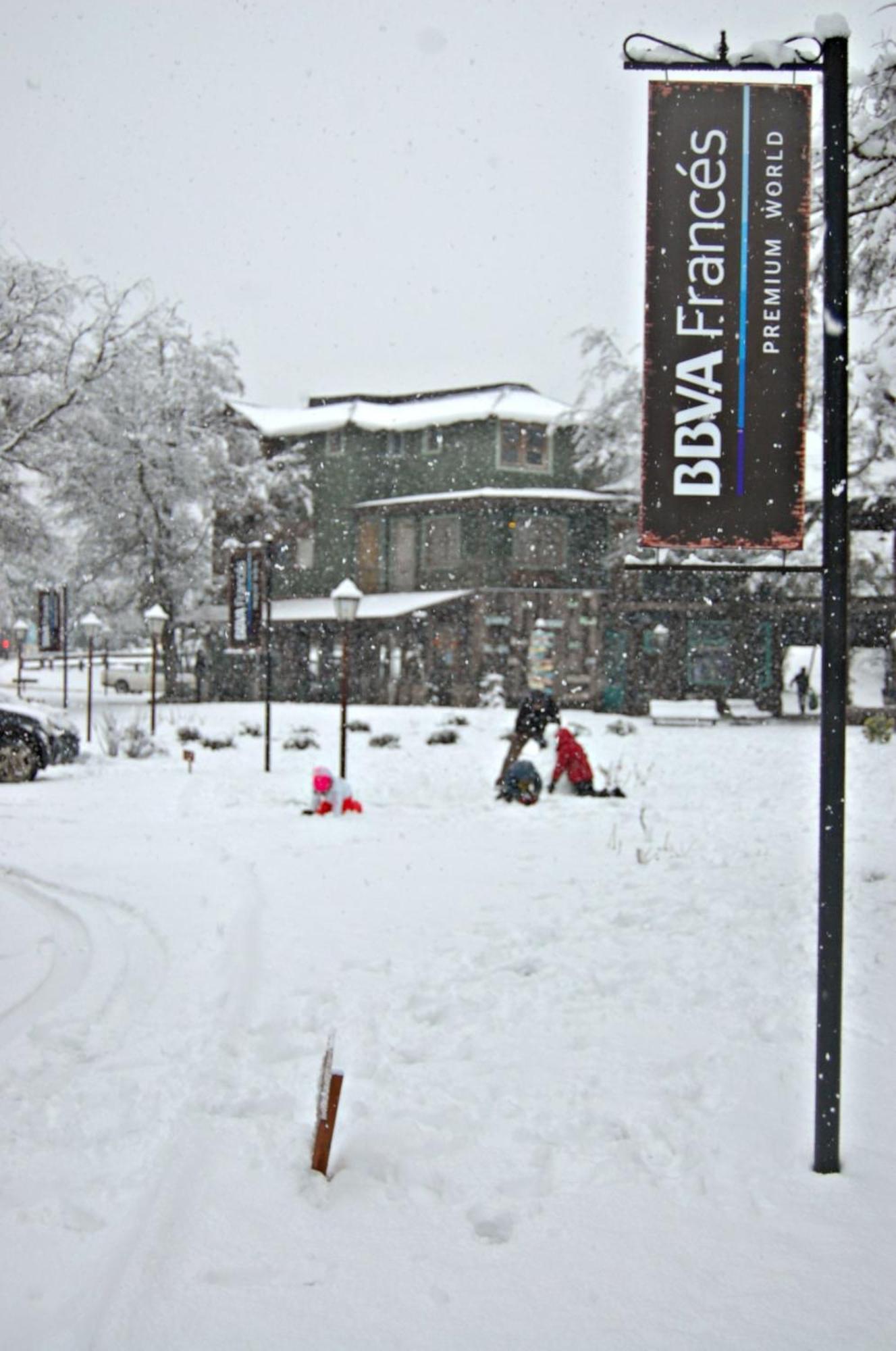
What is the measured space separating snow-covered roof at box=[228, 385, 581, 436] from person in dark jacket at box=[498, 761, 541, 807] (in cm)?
2376

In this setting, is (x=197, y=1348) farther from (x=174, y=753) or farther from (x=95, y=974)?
(x=174, y=753)

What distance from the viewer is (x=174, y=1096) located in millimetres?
4500

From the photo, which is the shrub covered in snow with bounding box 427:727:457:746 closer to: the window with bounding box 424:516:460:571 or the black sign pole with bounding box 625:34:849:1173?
the window with bounding box 424:516:460:571

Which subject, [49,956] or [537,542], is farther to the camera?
[537,542]

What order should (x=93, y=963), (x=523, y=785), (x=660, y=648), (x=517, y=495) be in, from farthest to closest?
(x=660, y=648) < (x=517, y=495) < (x=523, y=785) < (x=93, y=963)

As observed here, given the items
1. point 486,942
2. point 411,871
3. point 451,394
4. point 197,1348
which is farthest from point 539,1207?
point 451,394

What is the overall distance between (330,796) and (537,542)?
79.9ft

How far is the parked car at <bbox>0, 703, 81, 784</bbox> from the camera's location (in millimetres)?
15812

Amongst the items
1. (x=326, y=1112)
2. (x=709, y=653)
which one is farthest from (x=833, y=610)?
(x=709, y=653)

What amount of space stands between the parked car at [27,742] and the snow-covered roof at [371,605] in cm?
1689

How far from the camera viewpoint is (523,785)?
13.4 metres

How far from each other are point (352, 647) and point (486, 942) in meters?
31.0

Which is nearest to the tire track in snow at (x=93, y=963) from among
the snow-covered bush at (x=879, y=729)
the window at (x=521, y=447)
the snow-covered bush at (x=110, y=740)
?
the snow-covered bush at (x=110, y=740)

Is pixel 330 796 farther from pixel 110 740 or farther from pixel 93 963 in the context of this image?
pixel 110 740
